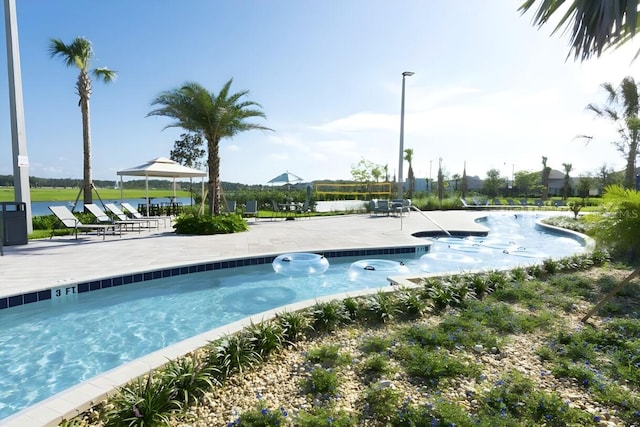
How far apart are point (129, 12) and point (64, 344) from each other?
1156 cm

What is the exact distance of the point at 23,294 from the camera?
484cm

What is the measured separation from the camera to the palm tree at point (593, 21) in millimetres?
2645

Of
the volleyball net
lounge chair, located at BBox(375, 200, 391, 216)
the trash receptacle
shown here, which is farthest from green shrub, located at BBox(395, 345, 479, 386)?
the volleyball net

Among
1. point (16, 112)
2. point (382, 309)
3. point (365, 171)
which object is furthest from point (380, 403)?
point (365, 171)

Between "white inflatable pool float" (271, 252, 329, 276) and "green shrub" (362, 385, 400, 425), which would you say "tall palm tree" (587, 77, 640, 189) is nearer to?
"white inflatable pool float" (271, 252, 329, 276)

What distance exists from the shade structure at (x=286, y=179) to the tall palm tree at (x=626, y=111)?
21346 mm

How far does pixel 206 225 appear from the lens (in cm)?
1081

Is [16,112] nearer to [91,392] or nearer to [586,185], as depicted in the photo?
[91,392]

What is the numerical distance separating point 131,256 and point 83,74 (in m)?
11.7

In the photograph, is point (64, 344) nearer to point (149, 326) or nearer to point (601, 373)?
point (149, 326)

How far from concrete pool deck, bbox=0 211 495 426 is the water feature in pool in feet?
1.43

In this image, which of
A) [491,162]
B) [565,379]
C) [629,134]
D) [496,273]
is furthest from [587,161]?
[565,379]

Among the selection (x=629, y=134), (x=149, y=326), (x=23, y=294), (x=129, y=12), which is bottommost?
(x=149, y=326)

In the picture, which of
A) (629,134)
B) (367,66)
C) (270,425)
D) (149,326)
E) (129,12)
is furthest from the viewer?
(629,134)
